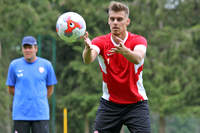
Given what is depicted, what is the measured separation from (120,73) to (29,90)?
6.94 ft

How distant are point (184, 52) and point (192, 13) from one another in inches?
101

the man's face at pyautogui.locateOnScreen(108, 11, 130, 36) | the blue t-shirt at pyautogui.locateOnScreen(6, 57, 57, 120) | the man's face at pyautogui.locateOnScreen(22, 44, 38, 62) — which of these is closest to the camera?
the man's face at pyautogui.locateOnScreen(108, 11, 130, 36)

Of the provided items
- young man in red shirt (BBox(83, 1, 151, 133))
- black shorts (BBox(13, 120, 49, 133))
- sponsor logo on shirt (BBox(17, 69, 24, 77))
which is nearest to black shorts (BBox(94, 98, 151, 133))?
young man in red shirt (BBox(83, 1, 151, 133))

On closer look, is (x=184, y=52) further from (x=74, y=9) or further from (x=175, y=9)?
(x=74, y=9)

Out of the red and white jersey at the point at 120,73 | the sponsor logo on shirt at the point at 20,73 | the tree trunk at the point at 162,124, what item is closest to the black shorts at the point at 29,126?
the sponsor logo on shirt at the point at 20,73

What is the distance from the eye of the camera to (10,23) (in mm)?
22203

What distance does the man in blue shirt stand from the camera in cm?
664

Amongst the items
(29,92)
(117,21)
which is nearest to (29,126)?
(29,92)

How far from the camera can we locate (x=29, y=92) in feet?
21.7

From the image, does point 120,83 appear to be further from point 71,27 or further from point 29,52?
point 29,52

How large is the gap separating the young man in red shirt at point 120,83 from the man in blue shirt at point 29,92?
1758 mm

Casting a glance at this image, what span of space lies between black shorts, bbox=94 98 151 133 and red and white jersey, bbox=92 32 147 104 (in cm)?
8

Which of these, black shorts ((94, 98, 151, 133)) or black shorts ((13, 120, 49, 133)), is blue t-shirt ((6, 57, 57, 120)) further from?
black shorts ((94, 98, 151, 133))

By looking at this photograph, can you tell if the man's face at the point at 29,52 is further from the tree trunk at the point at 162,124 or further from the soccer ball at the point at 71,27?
the tree trunk at the point at 162,124
